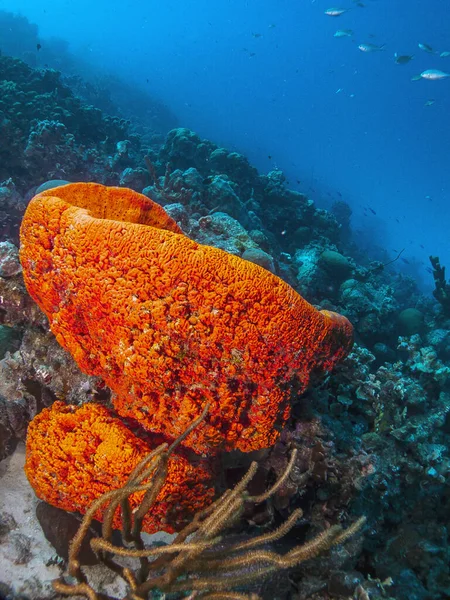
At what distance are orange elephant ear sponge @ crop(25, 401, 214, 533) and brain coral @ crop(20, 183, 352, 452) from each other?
0.60 feet

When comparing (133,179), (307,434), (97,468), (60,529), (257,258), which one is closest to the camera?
(97,468)

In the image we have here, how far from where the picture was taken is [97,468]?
2.20 m

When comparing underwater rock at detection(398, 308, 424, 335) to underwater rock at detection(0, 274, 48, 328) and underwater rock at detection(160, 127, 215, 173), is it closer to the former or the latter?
underwater rock at detection(160, 127, 215, 173)

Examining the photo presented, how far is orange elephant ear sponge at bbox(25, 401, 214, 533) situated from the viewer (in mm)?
2215

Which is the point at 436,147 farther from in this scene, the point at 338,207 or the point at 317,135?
the point at 338,207

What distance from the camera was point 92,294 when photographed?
6.97 feet

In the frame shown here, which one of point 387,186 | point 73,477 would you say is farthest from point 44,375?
point 387,186

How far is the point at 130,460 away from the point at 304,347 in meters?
1.34

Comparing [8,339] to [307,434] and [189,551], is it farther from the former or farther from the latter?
[307,434]

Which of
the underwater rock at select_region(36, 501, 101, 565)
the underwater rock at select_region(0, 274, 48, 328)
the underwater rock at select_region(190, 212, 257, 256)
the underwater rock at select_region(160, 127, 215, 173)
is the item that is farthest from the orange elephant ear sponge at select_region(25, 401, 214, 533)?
the underwater rock at select_region(160, 127, 215, 173)

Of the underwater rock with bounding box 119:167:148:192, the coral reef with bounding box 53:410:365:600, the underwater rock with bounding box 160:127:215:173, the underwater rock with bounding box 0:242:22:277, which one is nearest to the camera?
the coral reef with bounding box 53:410:365:600

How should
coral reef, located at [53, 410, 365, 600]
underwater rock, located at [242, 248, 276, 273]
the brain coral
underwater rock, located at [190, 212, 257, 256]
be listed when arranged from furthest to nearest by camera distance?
underwater rock, located at [190, 212, 257, 256], underwater rock, located at [242, 248, 276, 273], the brain coral, coral reef, located at [53, 410, 365, 600]

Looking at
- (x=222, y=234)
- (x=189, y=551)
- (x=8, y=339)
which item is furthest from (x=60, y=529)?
(x=222, y=234)

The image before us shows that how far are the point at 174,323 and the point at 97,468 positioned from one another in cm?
109
